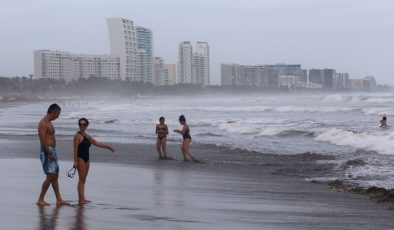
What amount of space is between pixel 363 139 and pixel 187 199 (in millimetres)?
16195

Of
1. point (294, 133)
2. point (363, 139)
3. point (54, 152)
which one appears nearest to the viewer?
point (54, 152)

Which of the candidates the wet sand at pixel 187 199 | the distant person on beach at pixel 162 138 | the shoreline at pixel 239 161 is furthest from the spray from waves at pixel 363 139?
the distant person on beach at pixel 162 138

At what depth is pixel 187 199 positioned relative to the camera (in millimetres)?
9961

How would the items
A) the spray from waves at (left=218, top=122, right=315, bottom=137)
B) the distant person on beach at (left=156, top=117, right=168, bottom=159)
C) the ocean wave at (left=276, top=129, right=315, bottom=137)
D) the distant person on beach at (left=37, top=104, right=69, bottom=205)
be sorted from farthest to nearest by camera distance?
the spray from waves at (left=218, top=122, right=315, bottom=137)
the ocean wave at (left=276, top=129, right=315, bottom=137)
the distant person on beach at (left=156, top=117, right=168, bottom=159)
the distant person on beach at (left=37, top=104, right=69, bottom=205)

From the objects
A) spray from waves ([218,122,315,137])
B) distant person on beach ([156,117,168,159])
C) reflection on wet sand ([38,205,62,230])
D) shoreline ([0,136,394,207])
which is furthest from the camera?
spray from waves ([218,122,315,137])

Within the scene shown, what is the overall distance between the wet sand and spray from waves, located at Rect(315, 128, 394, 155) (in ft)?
18.7

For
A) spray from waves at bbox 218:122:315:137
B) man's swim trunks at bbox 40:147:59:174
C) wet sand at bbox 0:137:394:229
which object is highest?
man's swim trunks at bbox 40:147:59:174

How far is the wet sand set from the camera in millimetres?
7750

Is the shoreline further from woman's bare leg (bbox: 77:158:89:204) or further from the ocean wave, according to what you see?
the ocean wave

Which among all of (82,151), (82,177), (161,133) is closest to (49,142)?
(82,151)

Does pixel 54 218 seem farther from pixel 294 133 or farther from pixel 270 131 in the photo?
pixel 270 131

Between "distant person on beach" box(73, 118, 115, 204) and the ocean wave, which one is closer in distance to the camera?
"distant person on beach" box(73, 118, 115, 204)

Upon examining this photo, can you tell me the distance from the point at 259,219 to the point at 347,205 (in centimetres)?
226

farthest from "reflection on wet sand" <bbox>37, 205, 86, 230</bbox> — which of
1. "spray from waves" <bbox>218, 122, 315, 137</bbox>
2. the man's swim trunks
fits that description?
"spray from waves" <bbox>218, 122, 315, 137</bbox>
